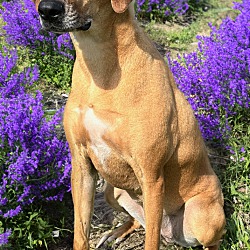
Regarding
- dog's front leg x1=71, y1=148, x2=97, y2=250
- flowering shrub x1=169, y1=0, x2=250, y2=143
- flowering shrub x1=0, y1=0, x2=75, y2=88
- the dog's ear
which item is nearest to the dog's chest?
dog's front leg x1=71, y1=148, x2=97, y2=250

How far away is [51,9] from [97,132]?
68 centimetres

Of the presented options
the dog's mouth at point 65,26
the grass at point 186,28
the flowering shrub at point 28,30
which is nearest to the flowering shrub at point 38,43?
the flowering shrub at point 28,30

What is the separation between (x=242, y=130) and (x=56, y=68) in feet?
6.11

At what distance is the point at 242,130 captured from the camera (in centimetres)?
418

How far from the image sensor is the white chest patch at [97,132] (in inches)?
102

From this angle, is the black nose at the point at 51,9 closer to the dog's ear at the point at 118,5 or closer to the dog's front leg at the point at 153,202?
the dog's ear at the point at 118,5

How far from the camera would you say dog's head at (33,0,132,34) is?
2.25 metres

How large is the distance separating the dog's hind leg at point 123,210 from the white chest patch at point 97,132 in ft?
2.13

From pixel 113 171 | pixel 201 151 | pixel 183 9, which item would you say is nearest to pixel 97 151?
pixel 113 171

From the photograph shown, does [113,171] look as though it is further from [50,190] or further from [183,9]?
[183,9]

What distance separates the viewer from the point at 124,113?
254cm

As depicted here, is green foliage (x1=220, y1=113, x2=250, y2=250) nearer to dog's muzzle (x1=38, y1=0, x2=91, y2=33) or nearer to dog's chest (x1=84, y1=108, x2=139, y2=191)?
dog's chest (x1=84, y1=108, x2=139, y2=191)

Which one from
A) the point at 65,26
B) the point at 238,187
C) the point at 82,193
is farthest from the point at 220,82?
the point at 65,26

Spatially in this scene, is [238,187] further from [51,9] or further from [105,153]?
[51,9]
